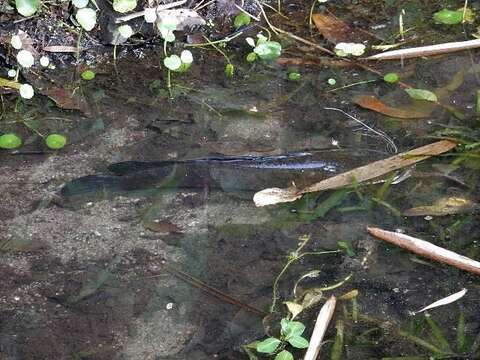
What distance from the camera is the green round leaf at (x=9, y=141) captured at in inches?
108

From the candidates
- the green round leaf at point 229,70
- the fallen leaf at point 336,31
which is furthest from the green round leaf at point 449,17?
the green round leaf at point 229,70

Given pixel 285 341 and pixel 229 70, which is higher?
pixel 229 70

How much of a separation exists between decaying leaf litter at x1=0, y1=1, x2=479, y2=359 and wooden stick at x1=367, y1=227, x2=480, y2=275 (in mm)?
39

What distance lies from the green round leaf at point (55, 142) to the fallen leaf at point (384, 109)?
3.97 ft

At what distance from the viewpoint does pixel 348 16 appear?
3561 mm

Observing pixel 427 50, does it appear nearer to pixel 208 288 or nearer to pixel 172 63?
pixel 172 63

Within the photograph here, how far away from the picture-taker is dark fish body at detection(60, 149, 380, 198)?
2.58 m

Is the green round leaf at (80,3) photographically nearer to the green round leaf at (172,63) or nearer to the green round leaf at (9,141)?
the green round leaf at (172,63)

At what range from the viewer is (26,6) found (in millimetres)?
3111

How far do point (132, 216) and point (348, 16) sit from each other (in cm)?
171

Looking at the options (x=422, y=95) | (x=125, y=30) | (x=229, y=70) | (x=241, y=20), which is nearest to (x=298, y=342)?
(x=422, y=95)

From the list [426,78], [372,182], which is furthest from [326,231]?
[426,78]

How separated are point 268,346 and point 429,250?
0.65m

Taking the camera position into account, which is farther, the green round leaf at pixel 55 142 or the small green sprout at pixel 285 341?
the green round leaf at pixel 55 142
